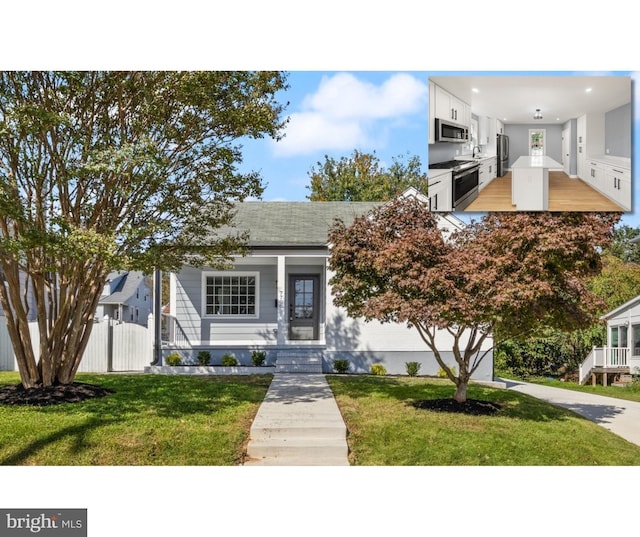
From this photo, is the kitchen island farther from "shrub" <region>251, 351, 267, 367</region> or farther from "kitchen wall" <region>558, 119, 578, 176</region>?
"shrub" <region>251, 351, 267, 367</region>

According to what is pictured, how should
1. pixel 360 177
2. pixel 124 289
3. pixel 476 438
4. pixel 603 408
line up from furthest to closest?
pixel 124 289 < pixel 360 177 < pixel 603 408 < pixel 476 438

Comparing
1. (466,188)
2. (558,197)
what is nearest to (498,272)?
(558,197)

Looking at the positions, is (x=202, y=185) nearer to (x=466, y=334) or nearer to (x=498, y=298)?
(x=498, y=298)

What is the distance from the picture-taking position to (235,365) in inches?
525

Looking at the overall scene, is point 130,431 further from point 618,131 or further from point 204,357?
point 618,131

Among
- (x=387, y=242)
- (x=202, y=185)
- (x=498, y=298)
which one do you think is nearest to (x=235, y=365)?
(x=202, y=185)

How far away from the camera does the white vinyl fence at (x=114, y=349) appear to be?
46.0 feet

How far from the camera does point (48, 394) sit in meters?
8.81

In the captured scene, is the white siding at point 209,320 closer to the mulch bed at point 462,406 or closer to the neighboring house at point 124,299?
the mulch bed at point 462,406

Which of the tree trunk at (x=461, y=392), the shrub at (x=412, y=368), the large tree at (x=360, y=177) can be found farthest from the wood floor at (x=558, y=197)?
the large tree at (x=360, y=177)

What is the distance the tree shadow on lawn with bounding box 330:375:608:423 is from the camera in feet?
28.2

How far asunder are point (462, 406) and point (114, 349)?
26.9 ft
